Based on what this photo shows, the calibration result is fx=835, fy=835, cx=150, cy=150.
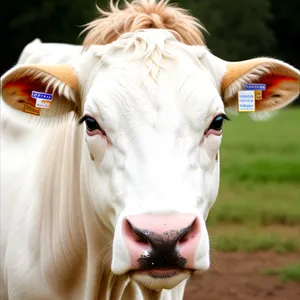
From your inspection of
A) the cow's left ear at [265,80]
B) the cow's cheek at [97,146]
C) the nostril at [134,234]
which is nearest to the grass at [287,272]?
the cow's left ear at [265,80]

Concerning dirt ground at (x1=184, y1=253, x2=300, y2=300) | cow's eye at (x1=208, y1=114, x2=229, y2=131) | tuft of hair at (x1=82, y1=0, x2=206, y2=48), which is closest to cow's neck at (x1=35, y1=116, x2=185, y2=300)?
tuft of hair at (x1=82, y1=0, x2=206, y2=48)

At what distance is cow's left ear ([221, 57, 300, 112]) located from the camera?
12.0ft

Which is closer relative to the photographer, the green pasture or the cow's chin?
the cow's chin

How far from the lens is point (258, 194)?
10680 millimetres

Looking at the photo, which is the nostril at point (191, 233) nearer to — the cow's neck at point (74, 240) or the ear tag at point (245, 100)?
the cow's neck at point (74, 240)

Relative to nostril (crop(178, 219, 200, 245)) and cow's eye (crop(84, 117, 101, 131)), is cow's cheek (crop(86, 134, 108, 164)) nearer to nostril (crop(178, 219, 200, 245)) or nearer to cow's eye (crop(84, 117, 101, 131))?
cow's eye (crop(84, 117, 101, 131))

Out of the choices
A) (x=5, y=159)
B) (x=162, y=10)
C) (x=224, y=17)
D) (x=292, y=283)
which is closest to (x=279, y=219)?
(x=292, y=283)

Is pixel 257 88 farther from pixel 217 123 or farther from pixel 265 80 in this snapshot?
pixel 217 123

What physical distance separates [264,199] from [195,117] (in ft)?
23.9

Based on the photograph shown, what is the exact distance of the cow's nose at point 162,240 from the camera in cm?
286

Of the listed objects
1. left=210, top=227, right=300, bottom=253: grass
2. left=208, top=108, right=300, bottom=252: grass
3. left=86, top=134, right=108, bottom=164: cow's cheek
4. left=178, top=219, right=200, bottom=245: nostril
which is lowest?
left=208, top=108, right=300, bottom=252: grass

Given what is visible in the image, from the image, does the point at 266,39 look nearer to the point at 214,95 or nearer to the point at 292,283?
the point at 292,283

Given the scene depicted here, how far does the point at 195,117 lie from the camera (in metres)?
3.22

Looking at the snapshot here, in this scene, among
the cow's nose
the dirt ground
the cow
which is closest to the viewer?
the cow's nose
